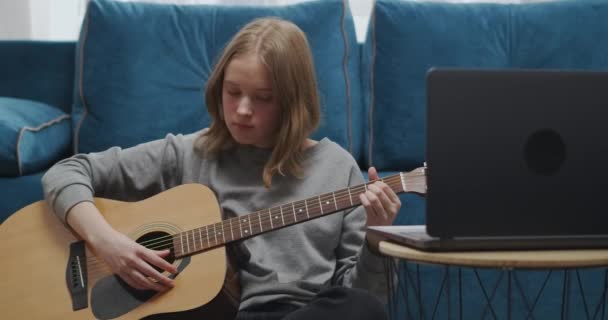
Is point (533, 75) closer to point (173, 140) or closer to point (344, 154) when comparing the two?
point (344, 154)

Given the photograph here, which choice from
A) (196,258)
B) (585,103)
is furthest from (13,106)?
(585,103)

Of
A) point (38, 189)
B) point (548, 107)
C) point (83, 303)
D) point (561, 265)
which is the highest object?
point (548, 107)

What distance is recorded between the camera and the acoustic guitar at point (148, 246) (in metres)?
1.23

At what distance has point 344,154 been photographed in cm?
145

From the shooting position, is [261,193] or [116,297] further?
[261,193]

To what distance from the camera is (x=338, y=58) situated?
1915 millimetres

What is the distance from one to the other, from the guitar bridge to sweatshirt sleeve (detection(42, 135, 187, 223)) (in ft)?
0.39

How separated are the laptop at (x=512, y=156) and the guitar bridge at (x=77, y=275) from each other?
2.25 feet

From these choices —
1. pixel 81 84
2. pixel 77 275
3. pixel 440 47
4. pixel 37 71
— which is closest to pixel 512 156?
pixel 77 275

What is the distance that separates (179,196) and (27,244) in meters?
0.31

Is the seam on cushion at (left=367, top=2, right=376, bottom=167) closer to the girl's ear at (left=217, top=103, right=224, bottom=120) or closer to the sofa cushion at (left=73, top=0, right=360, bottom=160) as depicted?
the sofa cushion at (left=73, top=0, right=360, bottom=160)

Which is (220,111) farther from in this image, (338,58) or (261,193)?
(338,58)

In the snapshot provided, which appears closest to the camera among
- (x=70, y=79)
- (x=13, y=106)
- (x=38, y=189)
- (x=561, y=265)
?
(x=561, y=265)

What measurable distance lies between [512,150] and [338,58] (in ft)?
3.53
